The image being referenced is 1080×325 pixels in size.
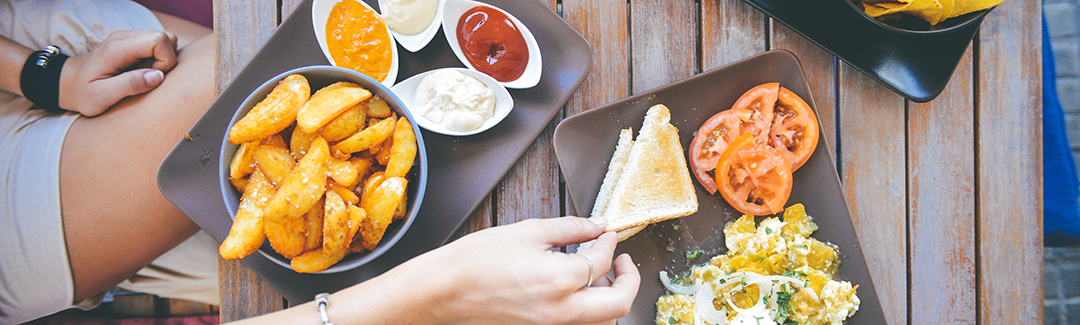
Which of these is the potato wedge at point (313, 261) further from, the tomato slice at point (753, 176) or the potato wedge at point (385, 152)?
the tomato slice at point (753, 176)

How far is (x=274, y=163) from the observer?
4.40 ft

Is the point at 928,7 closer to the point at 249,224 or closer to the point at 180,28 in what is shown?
the point at 249,224

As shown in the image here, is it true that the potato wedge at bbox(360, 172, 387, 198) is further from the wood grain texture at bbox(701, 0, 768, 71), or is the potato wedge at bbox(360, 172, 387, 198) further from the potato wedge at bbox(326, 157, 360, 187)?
the wood grain texture at bbox(701, 0, 768, 71)

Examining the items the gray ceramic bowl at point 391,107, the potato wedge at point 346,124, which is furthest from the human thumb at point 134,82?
the potato wedge at point 346,124

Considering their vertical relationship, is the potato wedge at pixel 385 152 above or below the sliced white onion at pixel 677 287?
above

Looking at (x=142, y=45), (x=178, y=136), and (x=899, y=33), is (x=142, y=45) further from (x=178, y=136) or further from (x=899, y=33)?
(x=899, y=33)

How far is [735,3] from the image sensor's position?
1.91 metres

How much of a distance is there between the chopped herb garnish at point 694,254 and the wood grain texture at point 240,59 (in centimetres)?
172

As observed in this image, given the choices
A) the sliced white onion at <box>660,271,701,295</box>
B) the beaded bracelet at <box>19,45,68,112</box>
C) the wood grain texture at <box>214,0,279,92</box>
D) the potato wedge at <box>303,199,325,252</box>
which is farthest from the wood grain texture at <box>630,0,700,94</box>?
the beaded bracelet at <box>19,45,68,112</box>

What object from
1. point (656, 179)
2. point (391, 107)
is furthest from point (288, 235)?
point (656, 179)

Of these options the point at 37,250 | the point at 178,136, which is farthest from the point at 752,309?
the point at 37,250

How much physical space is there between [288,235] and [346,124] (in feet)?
1.24

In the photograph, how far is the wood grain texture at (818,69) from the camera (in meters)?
1.90

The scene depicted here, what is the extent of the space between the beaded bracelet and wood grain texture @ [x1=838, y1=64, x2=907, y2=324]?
368 centimetres
